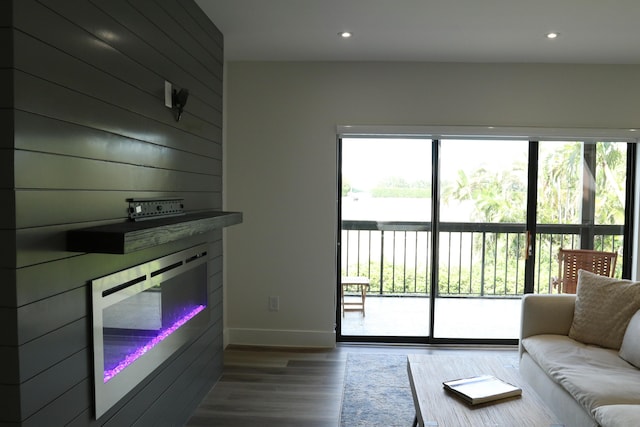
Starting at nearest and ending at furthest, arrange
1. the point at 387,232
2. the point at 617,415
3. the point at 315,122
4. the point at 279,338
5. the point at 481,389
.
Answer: the point at 617,415 < the point at 481,389 < the point at 315,122 < the point at 279,338 < the point at 387,232

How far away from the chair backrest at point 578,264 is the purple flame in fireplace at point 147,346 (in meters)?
3.26

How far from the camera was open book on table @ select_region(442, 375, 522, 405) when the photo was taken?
7.08ft

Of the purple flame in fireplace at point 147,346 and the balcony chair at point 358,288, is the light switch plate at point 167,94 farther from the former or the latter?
the balcony chair at point 358,288

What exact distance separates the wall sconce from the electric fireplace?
0.81 metres

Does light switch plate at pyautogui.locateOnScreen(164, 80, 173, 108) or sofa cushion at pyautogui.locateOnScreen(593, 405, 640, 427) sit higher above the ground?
light switch plate at pyautogui.locateOnScreen(164, 80, 173, 108)

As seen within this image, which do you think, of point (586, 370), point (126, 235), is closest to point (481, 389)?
point (586, 370)

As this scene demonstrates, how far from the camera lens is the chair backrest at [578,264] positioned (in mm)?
4059

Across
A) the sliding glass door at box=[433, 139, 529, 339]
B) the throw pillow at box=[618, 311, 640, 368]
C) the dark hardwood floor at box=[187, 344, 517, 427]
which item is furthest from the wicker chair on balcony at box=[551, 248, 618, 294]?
the throw pillow at box=[618, 311, 640, 368]

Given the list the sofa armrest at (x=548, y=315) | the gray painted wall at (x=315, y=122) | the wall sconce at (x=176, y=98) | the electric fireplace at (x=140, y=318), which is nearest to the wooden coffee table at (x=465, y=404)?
the sofa armrest at (x=548, y=315)

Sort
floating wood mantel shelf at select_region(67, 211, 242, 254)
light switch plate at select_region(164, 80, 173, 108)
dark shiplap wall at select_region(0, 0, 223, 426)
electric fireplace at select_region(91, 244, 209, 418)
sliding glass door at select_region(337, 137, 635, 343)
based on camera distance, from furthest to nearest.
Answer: sliding glass door at select_region(337, 137, 635, 343), light switch plate at select_region(164, 80, 173, 108), electric fireplace at select_region(91, 244, 209, 418), floating wood mantel shelf at select_region(67, 211, 242, 254), dark shiplap wall at select_region(0, 0, 223, 426)

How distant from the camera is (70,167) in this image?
158 centimetres

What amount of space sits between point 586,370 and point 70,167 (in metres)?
2.68

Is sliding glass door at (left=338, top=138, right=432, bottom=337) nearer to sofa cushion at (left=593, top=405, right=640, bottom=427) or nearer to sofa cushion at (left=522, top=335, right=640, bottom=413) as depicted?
sofa cushion at (left=522, top=335, right=640, bottom=413)

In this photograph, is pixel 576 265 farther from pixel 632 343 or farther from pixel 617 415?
pixel 617 415
